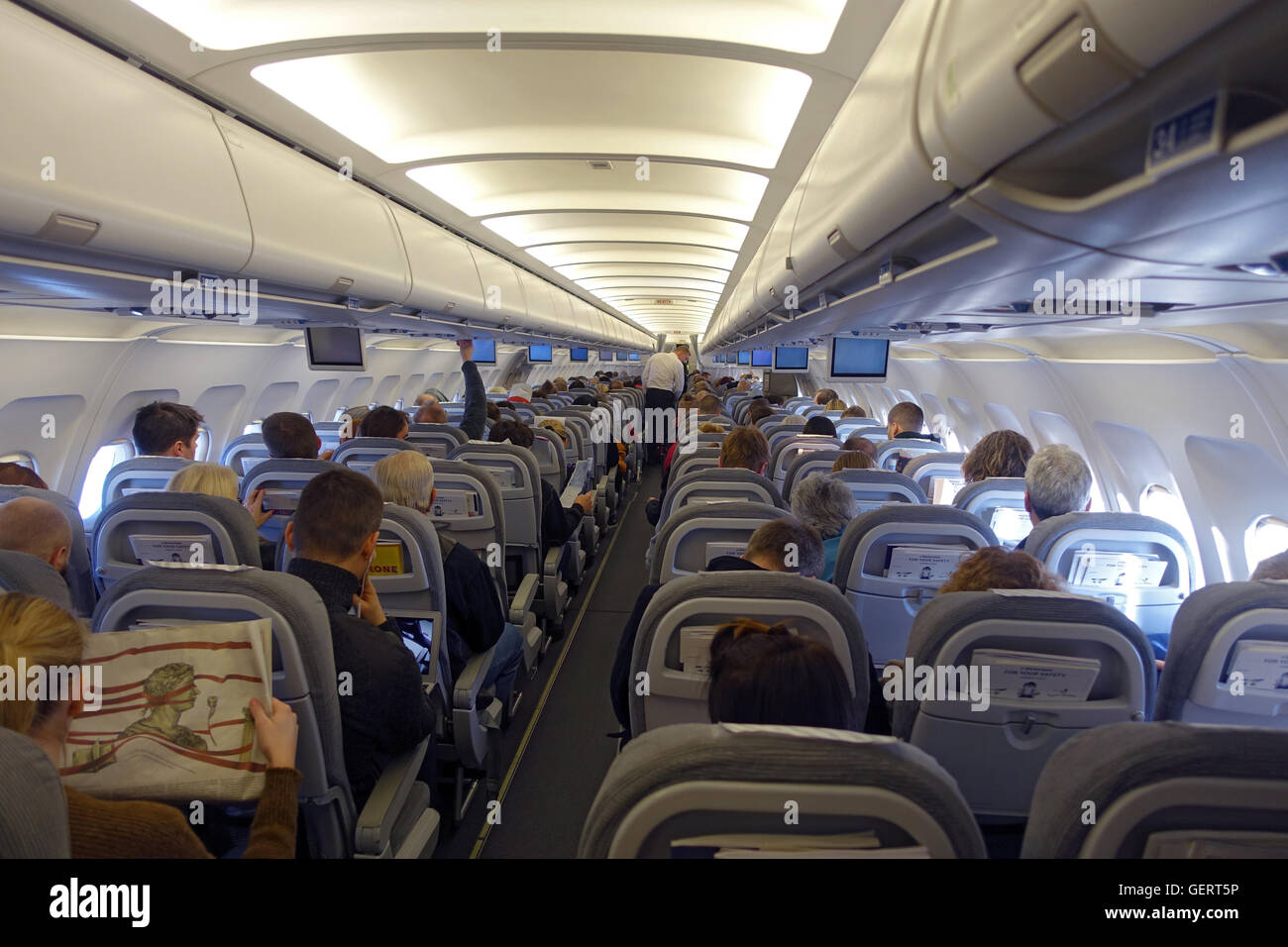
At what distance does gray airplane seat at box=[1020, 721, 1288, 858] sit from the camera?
100cm

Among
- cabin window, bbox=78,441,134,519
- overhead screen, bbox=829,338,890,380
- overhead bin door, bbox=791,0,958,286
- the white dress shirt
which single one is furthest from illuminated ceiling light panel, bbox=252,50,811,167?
the white dress shirt

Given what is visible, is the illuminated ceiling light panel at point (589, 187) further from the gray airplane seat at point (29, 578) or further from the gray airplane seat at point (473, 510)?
the gray airplane seat at point (29, 578)

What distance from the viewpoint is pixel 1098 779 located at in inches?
40.3

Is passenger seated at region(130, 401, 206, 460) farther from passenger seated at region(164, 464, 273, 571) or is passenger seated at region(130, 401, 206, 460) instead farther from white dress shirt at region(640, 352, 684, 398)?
white dress shirt at region(640, 352, 684, 398)

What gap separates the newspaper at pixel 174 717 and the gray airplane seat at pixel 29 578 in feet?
2.00

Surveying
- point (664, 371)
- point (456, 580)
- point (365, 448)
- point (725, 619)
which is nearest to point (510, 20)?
point (456, 580)

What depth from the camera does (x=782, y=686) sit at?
4.73ft

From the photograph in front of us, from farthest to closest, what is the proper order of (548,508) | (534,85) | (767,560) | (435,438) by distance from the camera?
(435,438) < (548,508) < (534,85) < (767,560)

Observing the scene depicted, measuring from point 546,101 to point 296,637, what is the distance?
3.55 metres

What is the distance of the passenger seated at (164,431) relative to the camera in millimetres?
4875

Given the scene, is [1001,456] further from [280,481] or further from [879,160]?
[280,481]

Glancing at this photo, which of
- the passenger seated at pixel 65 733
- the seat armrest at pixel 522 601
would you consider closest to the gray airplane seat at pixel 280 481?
the seat armrest at pixel 522 601

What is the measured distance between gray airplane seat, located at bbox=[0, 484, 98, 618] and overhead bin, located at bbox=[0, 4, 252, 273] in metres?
1.28
